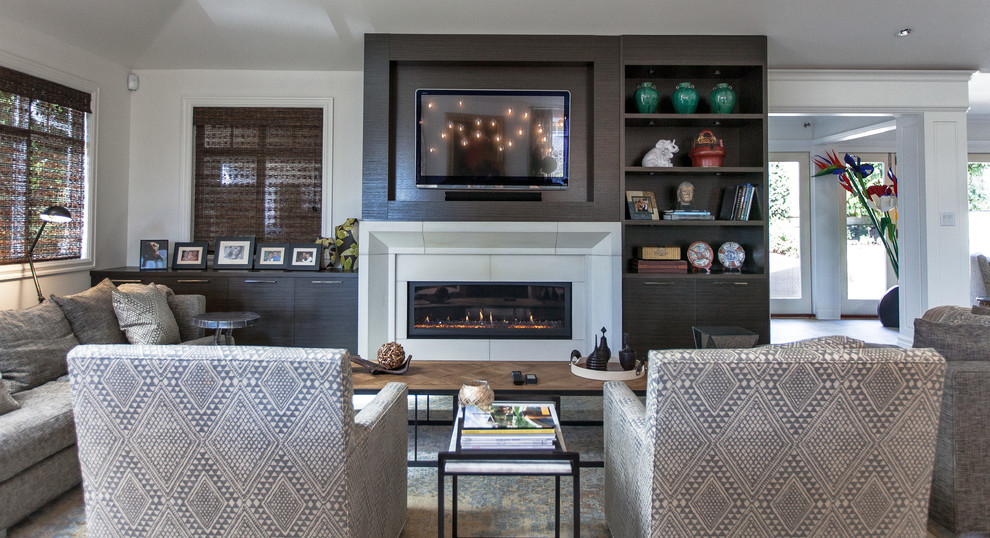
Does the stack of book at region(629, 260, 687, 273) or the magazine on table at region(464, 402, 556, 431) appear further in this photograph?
the stack of book at region(629, 260, 687, 273)

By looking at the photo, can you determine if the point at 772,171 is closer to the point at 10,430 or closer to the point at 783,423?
the point at 783,423

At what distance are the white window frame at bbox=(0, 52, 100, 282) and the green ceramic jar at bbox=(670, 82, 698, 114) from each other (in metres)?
4.39

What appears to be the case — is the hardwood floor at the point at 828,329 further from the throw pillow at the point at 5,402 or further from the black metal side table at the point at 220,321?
the throw pillow at the point at 5,402

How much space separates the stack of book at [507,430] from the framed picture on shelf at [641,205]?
8.49 ft

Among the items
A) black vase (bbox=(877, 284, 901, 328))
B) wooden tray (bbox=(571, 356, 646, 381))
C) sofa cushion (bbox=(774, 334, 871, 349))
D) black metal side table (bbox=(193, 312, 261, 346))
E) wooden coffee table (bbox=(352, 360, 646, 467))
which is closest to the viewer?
sofa cushion (bbox=(774, 334, 871, 349))

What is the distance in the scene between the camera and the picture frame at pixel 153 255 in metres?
4.34

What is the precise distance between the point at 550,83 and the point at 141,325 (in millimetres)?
3141

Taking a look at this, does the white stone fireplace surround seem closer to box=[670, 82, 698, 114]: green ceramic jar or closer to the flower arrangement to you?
box=[670, 82, 698, 114]: green ceramic jar

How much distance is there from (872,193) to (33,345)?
780 cm

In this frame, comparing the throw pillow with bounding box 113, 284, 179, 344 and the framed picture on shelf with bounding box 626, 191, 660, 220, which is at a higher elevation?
the framed picture on shelf with bounding box 626, 191, 660, 220

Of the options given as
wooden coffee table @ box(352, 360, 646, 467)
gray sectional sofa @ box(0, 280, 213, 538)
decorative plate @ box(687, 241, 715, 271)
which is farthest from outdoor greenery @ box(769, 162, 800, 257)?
gray sectional sofa @ box(0, 280, 213, 538)

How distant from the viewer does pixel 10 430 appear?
77.5 inches

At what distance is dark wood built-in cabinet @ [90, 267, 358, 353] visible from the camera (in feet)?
13.5

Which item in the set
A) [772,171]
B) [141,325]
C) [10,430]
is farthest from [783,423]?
[772,171]
